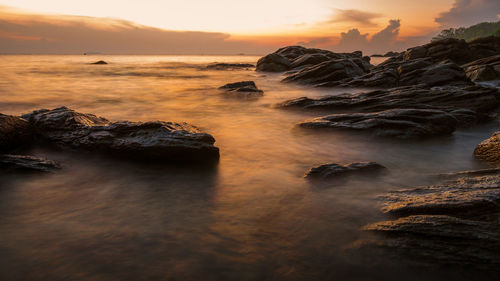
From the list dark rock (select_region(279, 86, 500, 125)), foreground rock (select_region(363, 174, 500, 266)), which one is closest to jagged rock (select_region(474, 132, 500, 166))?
foreground rock (select_region(363, 174, 500, 266))

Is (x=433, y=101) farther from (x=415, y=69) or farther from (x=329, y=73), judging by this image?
(x=329, y=73)

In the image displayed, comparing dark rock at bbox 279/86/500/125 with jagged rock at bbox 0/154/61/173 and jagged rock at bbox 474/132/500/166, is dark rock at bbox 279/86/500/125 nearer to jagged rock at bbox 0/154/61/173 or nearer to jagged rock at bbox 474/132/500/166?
jagged rock at bbox 474/132/500/166

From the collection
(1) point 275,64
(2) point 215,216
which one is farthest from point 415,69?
(1) point 275,64

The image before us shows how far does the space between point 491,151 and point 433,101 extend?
17.3 ft

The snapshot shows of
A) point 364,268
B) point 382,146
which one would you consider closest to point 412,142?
point 382,146

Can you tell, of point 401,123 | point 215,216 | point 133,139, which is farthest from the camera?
point 401,123

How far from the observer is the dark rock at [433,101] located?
10048 millimetres

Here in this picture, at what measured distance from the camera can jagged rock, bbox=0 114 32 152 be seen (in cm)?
626

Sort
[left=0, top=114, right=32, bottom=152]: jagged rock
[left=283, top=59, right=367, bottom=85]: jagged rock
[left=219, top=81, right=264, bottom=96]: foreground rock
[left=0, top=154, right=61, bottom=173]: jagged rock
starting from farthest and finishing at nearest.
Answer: [left=283, top=59, right=367, bottom=85]: jagged rock → [left=219, top=81, right=264, bottom=96]: foreground rock → [left=0, top=114, right=32, bottom=152]: jagged rock → [left=0, top=154, right=61, bottom=173]: jagged rock

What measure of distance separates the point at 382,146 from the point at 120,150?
6261 millimetres

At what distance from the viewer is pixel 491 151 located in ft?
20.3

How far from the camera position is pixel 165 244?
11.3ft

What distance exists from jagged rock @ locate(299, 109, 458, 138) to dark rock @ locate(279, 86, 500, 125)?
1242 millimetres

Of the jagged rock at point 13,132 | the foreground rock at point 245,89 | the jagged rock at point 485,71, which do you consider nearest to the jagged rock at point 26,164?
the jagged rock at point 13,132
